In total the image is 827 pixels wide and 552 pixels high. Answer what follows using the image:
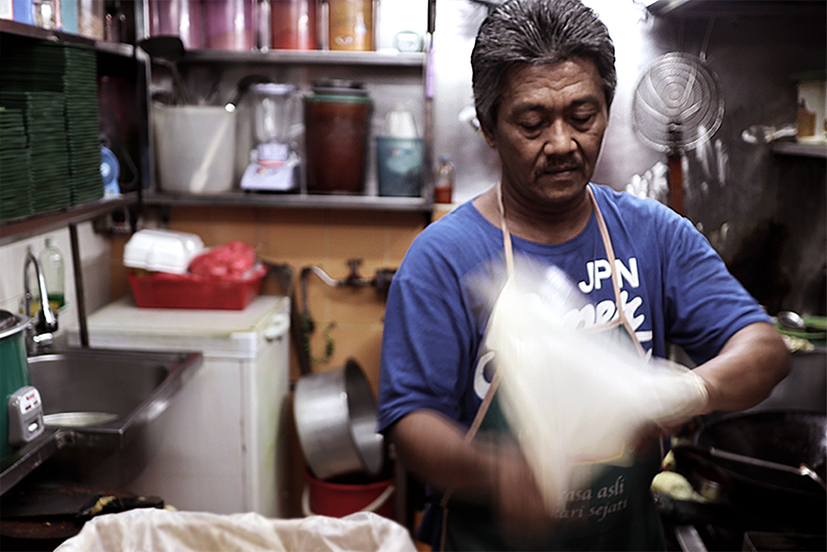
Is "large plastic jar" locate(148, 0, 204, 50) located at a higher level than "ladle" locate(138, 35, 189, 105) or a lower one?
higher

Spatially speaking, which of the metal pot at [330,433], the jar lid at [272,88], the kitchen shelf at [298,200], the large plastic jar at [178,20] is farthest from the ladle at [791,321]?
the large plastic jar at [178,20]

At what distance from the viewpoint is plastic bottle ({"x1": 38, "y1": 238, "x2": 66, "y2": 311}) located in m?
1.92

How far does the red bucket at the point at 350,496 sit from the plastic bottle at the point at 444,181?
0.89 meters

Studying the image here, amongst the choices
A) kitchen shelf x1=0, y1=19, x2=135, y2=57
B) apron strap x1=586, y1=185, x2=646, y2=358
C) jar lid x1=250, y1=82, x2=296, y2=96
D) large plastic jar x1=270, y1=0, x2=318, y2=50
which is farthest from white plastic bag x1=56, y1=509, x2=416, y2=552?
large plastic jar x1=270, y1=0, x2=318, y2=50

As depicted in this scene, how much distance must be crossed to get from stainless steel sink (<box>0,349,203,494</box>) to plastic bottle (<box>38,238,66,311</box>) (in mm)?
144

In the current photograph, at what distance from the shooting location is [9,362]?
1.22 meters

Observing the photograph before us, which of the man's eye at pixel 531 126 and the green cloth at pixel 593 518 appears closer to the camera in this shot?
the man's eye at pixel 531 126

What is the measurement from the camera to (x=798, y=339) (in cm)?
152

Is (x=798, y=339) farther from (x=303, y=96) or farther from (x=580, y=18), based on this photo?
(x=303, y=96)

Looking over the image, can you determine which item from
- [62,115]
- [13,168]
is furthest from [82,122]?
[13,168]

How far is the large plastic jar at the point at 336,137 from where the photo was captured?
221 centimetres

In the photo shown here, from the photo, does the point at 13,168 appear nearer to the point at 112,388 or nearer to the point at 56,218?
the point at 56,218

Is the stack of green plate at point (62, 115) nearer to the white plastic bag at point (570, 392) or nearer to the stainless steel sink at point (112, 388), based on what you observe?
the stainless steel sink at point (112, 388)

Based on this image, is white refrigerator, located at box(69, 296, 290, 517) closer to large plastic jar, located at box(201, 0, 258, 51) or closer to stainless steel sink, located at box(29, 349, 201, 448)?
stainless steel sink, located at box(29, 349, 201, 448)
